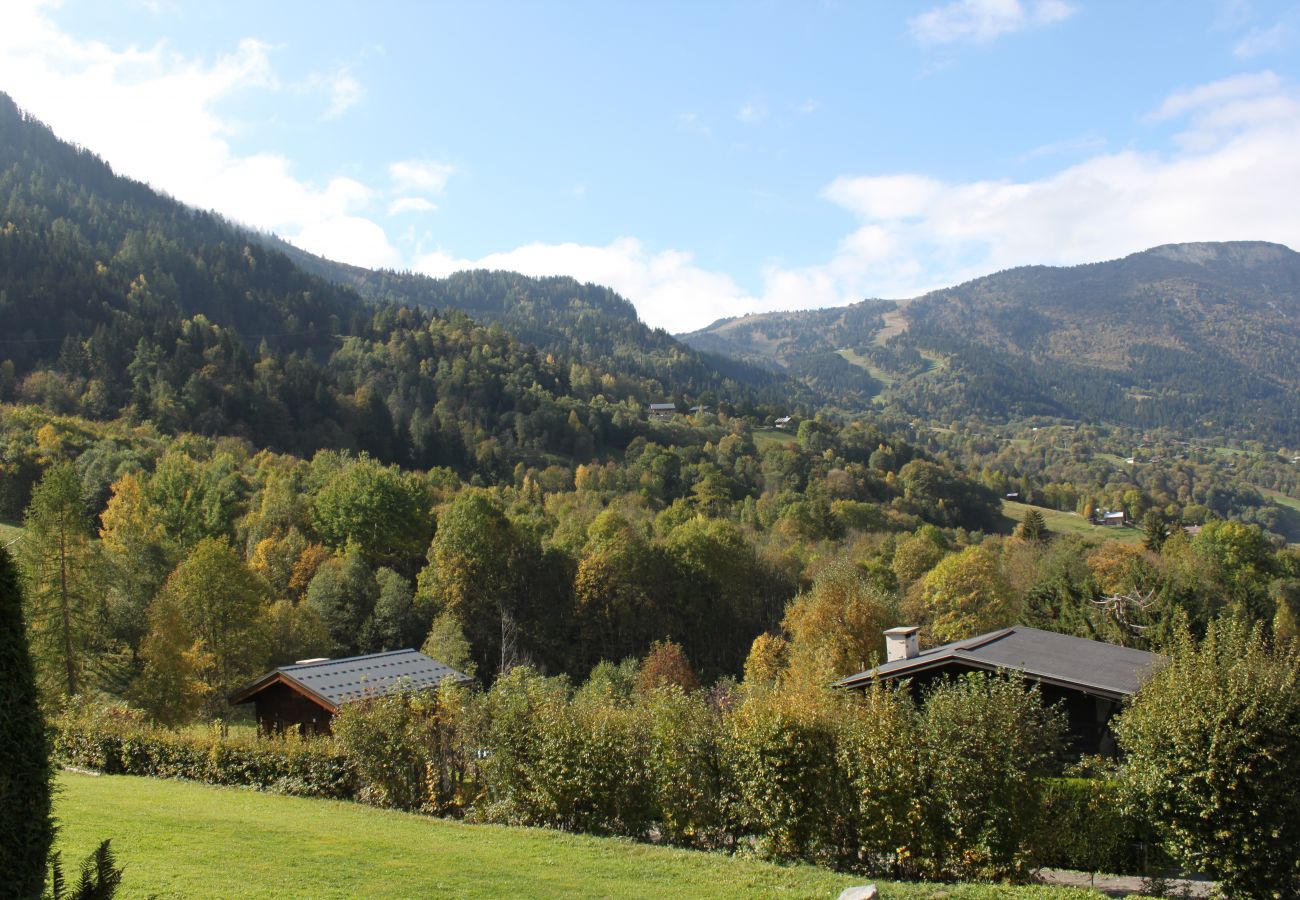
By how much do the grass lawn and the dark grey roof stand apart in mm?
6941

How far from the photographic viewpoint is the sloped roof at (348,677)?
2823 centimetres

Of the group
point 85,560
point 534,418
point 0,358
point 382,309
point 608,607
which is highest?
point 382,309

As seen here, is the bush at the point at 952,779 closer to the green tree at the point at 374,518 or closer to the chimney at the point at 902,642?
the chimney at the point at 902,642

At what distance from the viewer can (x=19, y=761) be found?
7207 mm

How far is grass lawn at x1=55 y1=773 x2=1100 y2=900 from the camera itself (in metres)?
13.3

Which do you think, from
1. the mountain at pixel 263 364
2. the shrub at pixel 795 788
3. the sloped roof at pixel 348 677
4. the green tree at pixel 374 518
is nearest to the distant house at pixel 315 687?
the sloped roof at pixel 348 677

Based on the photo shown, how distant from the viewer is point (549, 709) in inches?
800

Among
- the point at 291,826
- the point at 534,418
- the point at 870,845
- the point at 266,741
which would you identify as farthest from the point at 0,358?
the point at 870,845

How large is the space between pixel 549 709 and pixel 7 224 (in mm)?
173522

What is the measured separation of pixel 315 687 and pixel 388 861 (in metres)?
14.6

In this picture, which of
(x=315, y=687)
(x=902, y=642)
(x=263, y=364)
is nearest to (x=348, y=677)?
(x=315, y=687)

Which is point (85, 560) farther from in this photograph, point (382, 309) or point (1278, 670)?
point (382, 309)

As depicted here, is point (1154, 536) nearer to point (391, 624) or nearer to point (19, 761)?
point (391, 624)

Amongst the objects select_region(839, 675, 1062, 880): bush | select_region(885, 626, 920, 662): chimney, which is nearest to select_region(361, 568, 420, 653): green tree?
select_region(885, 626, 920, 662): chimney
